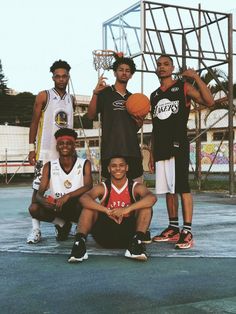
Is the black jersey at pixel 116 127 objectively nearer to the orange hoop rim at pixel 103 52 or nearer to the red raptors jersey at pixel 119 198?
the red raptors jersey at pixel 119 198

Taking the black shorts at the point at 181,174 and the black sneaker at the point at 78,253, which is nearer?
A: the black sneaker at the point at 78,253

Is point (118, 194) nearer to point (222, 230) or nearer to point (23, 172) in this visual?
point (222, 230)

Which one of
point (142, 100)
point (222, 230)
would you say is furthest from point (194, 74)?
point (222, 230)

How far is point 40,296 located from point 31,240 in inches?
79.5

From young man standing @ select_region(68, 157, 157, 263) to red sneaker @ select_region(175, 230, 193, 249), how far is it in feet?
1.57

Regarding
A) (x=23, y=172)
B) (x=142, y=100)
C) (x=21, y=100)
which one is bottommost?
(x=23, y=172)

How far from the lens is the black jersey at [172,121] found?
16.2 ft

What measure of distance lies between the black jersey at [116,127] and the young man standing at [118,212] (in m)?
0.26

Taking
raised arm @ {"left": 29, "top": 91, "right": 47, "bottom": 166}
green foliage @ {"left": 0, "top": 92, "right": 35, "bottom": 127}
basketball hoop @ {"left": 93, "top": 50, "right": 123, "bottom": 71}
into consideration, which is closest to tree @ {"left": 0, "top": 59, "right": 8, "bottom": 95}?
green foliage @ {"left": 0, "top": 92, "right": 35, "bottom": 127}

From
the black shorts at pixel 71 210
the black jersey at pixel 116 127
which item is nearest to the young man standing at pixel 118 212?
the black jersey at pixel 116 127

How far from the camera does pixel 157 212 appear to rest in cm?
814

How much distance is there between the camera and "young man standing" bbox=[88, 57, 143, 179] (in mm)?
4891

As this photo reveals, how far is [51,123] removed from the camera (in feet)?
17.6

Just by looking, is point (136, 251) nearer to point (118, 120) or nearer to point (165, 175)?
point (165, 175)
